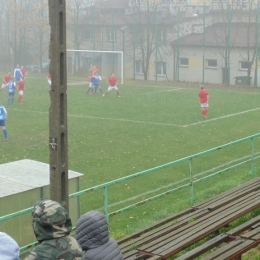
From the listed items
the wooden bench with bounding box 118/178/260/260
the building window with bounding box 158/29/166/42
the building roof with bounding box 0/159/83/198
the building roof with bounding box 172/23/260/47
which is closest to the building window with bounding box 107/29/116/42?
the building window with bounding box 158/29/166/42

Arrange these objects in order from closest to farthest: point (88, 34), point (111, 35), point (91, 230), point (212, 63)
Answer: point (91, 230) → point (212, 63) → point (111, 35) → point (88, 34)

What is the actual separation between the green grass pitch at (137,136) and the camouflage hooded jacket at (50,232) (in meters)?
5.57

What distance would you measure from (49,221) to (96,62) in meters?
43.5

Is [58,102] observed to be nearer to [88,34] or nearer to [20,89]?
[20,89]

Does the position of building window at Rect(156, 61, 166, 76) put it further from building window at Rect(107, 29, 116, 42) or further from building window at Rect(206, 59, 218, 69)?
building window at Rect(107, 29, 116, 42)

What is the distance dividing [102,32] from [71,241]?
4663cm

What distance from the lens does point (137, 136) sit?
20.3 meters

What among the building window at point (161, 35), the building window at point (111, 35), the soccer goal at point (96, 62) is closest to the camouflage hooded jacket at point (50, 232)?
the soccer goal at point (96, 62)

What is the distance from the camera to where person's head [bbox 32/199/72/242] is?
371cm

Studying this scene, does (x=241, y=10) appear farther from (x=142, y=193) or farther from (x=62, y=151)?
(x=62, y=151)

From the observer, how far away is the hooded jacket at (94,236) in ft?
13.6

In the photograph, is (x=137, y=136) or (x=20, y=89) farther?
(x=20, y=89)

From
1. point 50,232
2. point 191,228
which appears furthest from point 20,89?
point 50,232

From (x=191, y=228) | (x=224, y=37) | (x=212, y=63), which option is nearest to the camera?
(x=191, y=228)
